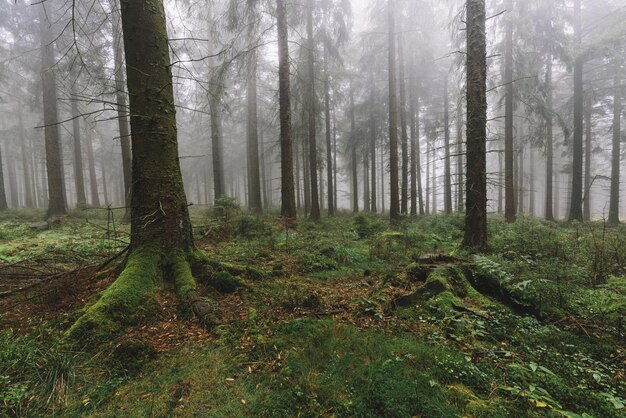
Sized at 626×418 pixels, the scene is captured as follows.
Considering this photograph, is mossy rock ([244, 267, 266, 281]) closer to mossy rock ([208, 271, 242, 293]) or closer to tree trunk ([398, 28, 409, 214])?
mossy rock ([208, 271, 242, 293])

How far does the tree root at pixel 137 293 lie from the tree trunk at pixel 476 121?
5833 millimetres

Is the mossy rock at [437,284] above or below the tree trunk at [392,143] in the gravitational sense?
below

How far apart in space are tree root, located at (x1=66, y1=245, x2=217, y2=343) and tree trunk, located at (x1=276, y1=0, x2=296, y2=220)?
6.67 meters

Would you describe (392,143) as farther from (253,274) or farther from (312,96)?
(253,274)

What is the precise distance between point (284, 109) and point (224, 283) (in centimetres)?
823

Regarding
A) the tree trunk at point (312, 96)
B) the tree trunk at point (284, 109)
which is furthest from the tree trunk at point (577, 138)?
the tree trunk at point (284, 109)

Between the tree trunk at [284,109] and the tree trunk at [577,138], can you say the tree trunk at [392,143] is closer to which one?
the tree trunk at [284,109]

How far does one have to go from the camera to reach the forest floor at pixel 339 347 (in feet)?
6.99

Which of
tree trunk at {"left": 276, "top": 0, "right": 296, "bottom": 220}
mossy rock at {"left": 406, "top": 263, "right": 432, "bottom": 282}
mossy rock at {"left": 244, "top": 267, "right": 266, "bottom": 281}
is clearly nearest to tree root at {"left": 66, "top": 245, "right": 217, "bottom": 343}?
mossy rock at {"left": 244, "top": 267, "right": 266, "bottom": 281}

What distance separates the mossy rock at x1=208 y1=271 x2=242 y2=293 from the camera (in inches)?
169

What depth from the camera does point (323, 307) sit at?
3873 mm

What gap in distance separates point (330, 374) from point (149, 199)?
3.57 m

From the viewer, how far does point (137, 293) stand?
11.5ft

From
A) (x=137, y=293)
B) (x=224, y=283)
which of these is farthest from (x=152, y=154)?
(x=224, y=283)
